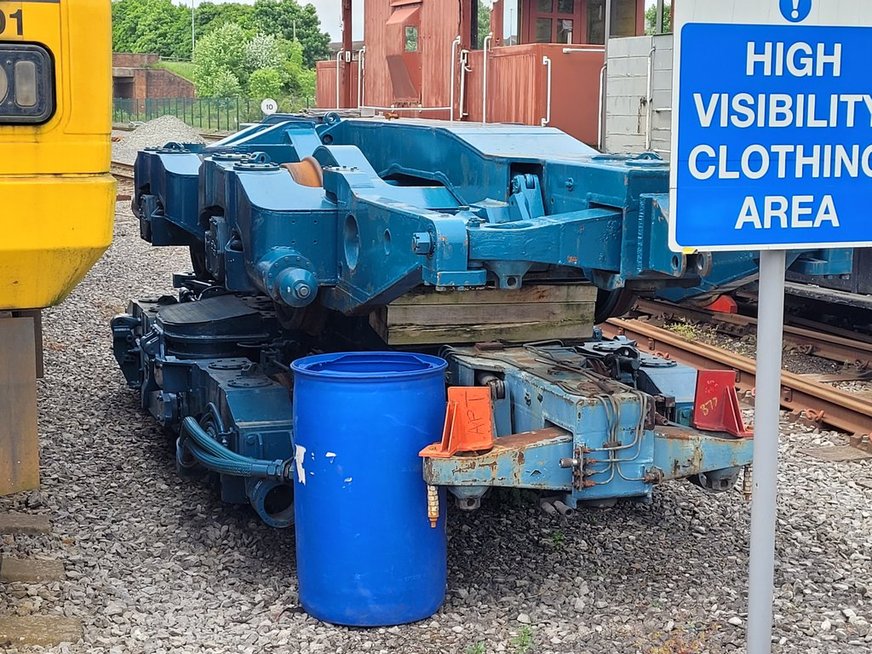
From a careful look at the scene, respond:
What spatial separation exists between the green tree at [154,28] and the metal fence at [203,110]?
29.4 metres

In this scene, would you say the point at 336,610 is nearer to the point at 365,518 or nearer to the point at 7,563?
the point at 365,518

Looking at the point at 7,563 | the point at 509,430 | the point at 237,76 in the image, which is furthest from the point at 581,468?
the point at 237,76

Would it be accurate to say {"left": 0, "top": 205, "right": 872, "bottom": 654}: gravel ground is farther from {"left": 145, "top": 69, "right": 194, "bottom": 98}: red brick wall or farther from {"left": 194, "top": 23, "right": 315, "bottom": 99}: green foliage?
{"left": 145, "top": 69, "right": 194, "bottom": 98}: red brick wall

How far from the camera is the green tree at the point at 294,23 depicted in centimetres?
8631

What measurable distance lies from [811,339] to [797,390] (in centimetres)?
192

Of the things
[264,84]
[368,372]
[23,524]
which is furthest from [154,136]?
[368,372]

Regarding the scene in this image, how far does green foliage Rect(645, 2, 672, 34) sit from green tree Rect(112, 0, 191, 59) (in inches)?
3184

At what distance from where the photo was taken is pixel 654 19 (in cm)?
1060

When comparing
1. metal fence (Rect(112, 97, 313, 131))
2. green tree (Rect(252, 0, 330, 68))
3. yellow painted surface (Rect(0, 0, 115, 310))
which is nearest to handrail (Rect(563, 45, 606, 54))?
yellow painted surface (Rect(0, 0, 115, 310))

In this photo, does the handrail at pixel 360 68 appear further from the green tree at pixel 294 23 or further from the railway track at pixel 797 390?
the green tree at pixel 294 23

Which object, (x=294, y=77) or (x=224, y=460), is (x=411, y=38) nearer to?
(x=224, y=460)

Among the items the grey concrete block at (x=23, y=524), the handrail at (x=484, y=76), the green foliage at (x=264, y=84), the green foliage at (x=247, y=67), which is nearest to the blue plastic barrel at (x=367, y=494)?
the grey concrete block at (x=23, y=524)

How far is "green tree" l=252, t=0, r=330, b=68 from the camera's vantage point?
86.3 m

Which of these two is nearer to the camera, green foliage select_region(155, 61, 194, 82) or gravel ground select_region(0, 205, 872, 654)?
gravel ground select_region(0, 205, 872, 654)
